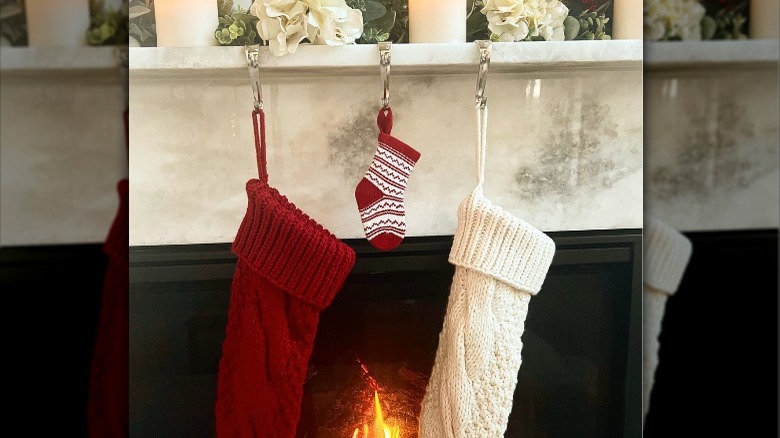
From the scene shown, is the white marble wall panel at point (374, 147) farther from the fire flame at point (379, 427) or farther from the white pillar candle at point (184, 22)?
the fire flame at point (379, 427)

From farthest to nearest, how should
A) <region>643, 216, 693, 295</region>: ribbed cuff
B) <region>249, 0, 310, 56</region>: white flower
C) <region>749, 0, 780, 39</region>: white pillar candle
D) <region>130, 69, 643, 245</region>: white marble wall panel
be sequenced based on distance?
<region>643, 216, 693, 295</region>: ribbed cuff
<region>749, 0, 780, 39</region>: white pillar candle
<region>130, 69, 643, 245</region>: white marble wall panel
<region>249, 0, 310, 56</region>: white flower

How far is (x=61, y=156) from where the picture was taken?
1.09 metres

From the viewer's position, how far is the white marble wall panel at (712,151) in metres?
1.31

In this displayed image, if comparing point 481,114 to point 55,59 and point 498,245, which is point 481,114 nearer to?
point 498,245

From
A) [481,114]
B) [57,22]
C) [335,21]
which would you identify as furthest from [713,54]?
[57,22]

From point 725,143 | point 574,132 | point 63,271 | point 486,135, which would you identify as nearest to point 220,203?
point 63,271

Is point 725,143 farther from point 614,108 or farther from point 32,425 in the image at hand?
point 32,425

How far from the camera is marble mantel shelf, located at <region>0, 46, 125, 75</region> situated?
100 centimetres

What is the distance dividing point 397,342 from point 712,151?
74 centimetres

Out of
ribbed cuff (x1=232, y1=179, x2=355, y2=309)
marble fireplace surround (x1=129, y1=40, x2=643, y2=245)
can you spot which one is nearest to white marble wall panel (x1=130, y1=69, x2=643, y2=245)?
marble fireplace surround (x1=129, y1=40, x2=643, y2=245)

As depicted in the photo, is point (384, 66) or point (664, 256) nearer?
point (384, 66)

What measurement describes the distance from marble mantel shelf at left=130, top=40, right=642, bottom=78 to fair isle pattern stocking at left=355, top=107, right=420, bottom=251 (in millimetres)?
122

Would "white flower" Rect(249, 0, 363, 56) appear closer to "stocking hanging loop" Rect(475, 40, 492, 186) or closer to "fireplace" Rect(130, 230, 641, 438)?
"stocking hanging loop" Rect(475, 40, 492, 186)

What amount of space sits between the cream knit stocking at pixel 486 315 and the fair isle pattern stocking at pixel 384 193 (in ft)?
0.34
